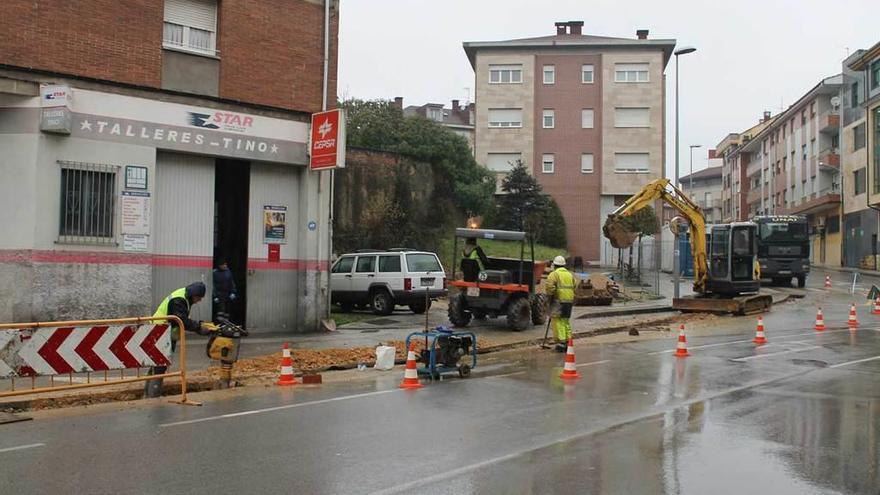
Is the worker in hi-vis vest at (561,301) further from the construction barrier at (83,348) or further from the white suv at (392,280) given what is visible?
the white suv at (392,280)

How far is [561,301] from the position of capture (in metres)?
14.3

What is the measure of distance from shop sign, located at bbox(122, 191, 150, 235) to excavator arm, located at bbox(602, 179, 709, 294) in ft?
40.5

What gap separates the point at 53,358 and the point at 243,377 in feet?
9.39

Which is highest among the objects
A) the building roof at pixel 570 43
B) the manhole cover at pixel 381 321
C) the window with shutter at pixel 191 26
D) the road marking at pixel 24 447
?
the building roof at pixel 570 43

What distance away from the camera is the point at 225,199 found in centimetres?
1895

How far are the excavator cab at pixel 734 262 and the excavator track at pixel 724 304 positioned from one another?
344 mm

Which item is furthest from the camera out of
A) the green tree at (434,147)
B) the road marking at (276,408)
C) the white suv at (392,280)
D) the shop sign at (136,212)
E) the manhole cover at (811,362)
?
the green tree at (434,147)

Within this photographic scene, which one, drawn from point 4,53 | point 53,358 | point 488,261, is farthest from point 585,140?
point 53,358

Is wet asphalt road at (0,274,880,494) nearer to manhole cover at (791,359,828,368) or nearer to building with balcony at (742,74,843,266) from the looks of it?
manhole cover at (791,359,828,368)

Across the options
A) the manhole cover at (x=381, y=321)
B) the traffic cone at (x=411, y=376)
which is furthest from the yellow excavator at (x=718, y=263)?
the traffic cone at (x=411, y=376)

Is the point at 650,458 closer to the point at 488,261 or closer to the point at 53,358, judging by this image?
the point at 53,358

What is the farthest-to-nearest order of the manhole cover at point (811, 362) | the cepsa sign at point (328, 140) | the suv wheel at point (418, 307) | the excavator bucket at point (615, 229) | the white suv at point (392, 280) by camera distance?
1. the suv wheel at point (418, 307)
2. the white suv at point (392, 280)
3. the excavator bucket at point (615, 229)
4. the cepsa sign at point (328, 140)
5. the manhole cover at point (811, 362)

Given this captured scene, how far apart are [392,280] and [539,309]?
5047mm

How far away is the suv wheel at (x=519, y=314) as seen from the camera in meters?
17.5
